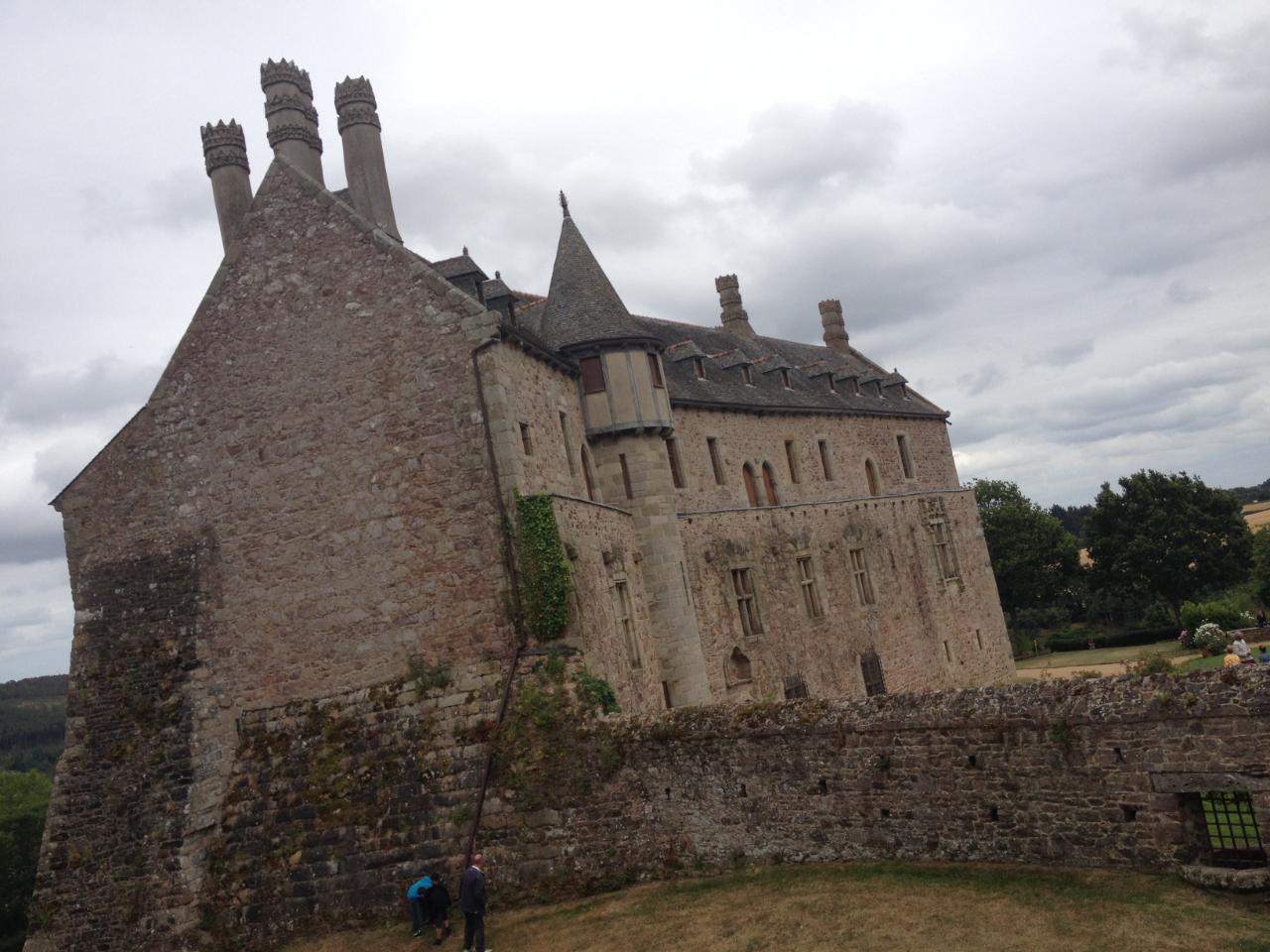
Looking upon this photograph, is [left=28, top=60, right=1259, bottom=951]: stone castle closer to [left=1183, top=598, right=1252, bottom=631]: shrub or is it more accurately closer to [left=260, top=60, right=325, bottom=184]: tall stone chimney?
[left=260, top=60, right=325, bottom=184]: tall stone chimney

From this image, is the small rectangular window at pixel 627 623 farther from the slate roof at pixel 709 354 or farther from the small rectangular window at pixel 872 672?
the small rectangular window at pixel 872 672

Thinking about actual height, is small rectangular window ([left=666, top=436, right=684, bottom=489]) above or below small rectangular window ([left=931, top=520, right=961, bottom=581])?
above

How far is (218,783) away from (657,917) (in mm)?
8656

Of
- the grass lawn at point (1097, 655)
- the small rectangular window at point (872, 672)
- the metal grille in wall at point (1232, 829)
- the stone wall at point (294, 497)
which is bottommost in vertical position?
the grass lawn at point (1097, 655)

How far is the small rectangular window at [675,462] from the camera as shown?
25625 millimetres

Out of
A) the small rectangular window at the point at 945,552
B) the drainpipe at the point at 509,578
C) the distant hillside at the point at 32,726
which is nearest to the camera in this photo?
the drainpipe at the point at 509,578

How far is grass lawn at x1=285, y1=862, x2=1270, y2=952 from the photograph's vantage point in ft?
32.8

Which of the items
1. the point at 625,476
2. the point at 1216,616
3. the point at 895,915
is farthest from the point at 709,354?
the point at 1216,616

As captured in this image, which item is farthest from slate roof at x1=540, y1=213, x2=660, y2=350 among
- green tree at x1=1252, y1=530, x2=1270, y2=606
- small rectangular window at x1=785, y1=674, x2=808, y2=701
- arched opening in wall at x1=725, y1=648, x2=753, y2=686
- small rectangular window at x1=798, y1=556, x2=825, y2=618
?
green tree at x1=1252, y1=530, x2=1270, y2=606

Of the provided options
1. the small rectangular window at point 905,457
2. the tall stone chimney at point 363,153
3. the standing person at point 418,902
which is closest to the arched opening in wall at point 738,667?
the standing person at point 418,902

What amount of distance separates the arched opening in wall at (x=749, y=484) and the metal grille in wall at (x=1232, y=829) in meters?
17.9

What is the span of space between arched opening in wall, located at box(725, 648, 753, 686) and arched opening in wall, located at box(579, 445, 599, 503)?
6816 millimetres

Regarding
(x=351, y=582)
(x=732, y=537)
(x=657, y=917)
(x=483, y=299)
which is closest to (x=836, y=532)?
(x=732, y=537)

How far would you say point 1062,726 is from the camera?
38.5 ft
